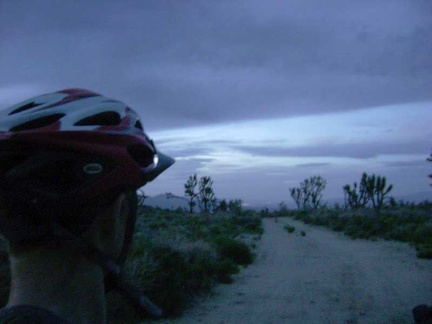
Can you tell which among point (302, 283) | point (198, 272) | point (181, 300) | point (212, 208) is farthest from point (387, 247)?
point (212, 208)

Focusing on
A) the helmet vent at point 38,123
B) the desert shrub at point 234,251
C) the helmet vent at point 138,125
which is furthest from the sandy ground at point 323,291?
the helmet vent at point 38,123

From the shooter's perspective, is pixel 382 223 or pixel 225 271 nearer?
pixel 225 271

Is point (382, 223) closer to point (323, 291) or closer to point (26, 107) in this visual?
point (323, 291)

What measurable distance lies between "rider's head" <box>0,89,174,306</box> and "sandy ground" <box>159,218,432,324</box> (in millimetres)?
5359

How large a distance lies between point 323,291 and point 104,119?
7.07 m

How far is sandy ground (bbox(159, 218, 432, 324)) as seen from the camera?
21.5ft

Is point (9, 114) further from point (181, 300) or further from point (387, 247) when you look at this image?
point (387, 247)

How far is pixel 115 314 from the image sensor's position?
243 inches

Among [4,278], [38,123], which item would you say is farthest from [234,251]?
[38,123]

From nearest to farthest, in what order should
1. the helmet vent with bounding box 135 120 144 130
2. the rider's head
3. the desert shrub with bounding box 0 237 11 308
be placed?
1. the rider's head
2. the helmet vent with bounding box 135 120 144 130
3. the desert shrub with bounding box 0 237 11 308

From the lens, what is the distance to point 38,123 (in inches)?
61.0


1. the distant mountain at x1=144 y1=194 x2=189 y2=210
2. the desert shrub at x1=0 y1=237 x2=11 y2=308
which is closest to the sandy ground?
the distant mountain at x1=144 y1=194 x2=189 y2=210

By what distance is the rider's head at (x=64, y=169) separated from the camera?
1.42m

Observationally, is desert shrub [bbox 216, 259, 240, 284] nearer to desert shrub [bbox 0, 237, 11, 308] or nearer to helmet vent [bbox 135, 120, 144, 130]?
desert shrub [bbox 0, 237, 11, 308]
